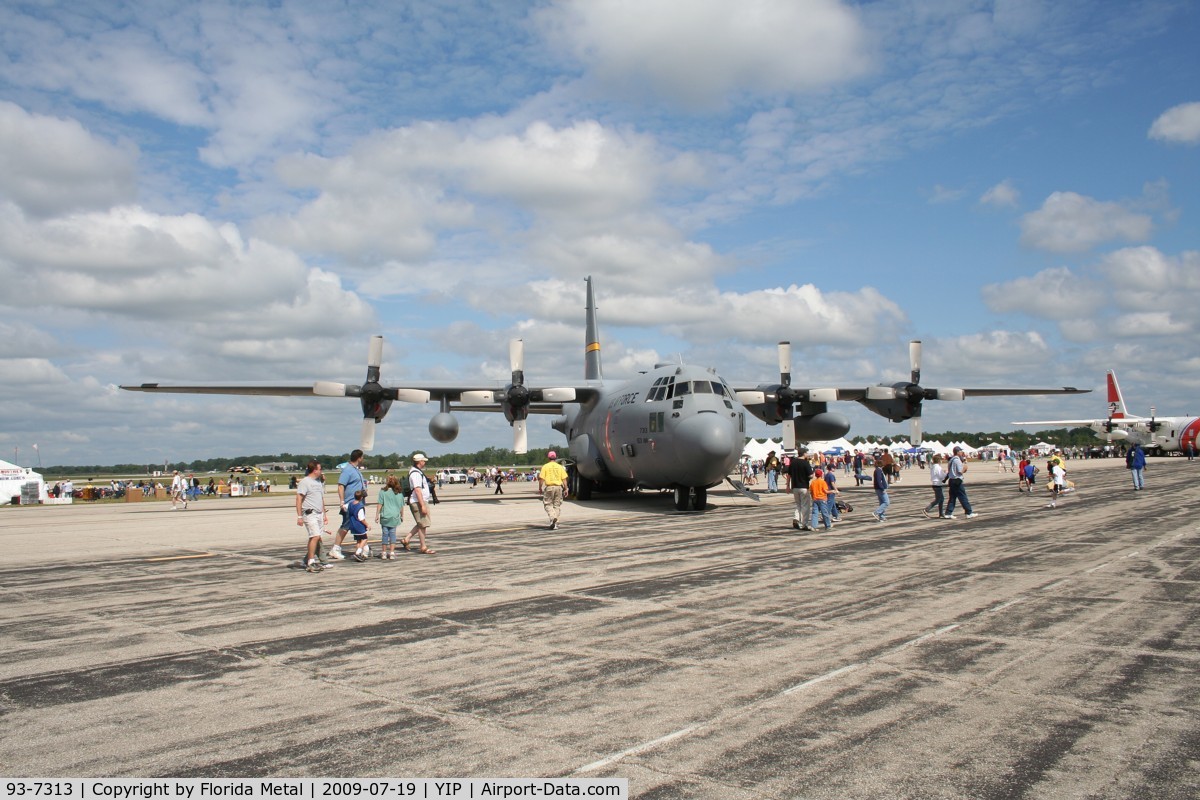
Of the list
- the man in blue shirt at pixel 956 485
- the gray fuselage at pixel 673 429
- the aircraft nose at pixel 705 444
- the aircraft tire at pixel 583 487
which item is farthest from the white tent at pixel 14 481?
the man in blue shirt at pixel 956 485

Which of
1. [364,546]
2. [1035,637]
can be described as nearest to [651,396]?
[364,546]

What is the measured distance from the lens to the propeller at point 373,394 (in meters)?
28.6

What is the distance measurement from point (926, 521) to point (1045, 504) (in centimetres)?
663

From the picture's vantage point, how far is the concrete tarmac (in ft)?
13.6

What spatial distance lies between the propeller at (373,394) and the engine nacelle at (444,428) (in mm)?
1633

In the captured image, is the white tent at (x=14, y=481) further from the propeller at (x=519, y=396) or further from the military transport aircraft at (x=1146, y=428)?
the military transport aircraft at (x=1146, y=428)

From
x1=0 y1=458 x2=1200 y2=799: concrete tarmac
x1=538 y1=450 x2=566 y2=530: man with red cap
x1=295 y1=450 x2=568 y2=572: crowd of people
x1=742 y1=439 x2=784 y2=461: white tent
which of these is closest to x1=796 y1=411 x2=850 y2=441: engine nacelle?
x1=538 y1=450 x2=566 y2=530: man with red cap

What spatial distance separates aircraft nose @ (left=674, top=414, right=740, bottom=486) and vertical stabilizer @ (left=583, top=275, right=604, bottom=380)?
45.2 ft

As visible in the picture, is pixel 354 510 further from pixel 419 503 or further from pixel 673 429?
pixel 673 429

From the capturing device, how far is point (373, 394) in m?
29.1

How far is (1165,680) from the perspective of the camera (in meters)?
5.54

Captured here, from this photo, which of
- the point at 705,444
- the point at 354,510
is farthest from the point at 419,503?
the point at 705,444

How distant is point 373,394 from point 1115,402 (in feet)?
247

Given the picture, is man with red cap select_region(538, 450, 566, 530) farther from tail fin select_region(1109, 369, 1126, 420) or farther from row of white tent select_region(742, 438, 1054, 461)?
tail fin select_region(1109, 369, 1126, 420)
